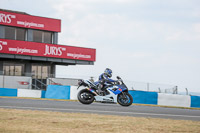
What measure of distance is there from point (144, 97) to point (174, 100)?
7.34 feet

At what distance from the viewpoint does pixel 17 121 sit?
8.12m

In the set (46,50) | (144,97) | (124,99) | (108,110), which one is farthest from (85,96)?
(46,50)

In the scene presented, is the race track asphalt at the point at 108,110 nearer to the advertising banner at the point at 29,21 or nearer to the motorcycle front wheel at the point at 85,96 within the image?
the motorcycle front wheel at the point at 85,96

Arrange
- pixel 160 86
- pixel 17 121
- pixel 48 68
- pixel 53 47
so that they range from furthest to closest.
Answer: pixel 48 68 < pixel 53 47 < pixel 160 86 < pixel 17 121

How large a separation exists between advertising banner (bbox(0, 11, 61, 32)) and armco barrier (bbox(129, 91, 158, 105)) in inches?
773

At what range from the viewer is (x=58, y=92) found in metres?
23.2

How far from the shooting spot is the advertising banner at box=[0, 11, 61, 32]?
115 ft

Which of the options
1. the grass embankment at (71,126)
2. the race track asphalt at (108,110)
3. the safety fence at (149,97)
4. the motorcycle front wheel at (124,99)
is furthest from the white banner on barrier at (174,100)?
the grass embankment at (71,126)

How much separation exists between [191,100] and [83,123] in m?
15.7

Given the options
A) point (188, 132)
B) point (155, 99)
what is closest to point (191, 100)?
point (155, 99)

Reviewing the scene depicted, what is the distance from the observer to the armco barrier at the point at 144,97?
21.0 metres

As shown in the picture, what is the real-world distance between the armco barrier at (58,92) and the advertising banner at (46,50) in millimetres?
11269

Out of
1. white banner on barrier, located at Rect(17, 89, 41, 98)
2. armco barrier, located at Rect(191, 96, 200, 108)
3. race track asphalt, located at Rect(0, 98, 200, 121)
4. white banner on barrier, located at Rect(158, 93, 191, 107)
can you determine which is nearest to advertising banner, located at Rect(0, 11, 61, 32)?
white banner on barrier, located at Rect(17, 89, 41, 98)

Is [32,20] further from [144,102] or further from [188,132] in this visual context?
[188,132]
